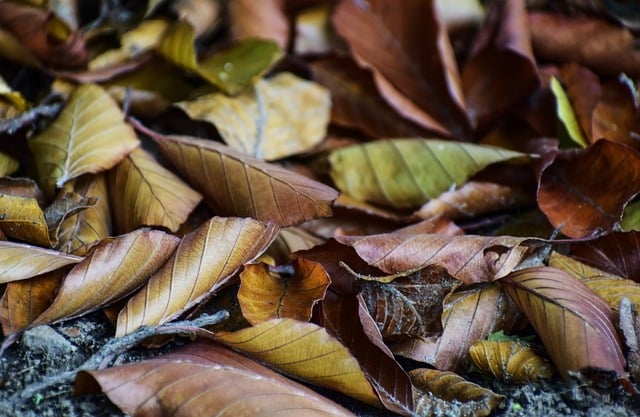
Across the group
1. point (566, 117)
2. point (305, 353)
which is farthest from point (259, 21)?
point (305, 353)

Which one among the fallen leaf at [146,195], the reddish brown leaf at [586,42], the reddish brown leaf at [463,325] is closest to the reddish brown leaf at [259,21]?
the fallen leaf at [146,195]

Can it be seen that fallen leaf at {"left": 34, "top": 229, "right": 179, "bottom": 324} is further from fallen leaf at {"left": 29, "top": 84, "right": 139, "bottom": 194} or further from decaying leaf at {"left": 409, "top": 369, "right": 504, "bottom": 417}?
decaying leaf at {"left": 409, "top": 369, "right": 504, "bottom": 417}

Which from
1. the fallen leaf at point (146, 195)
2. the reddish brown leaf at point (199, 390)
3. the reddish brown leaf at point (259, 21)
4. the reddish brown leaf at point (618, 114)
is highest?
the reddish brown leaf at point (259, 21)

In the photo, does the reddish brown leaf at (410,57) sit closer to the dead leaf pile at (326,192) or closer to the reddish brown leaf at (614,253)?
A: the dead leaf pile at (326,192)

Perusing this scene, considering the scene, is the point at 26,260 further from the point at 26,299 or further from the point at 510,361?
the point at 510,361

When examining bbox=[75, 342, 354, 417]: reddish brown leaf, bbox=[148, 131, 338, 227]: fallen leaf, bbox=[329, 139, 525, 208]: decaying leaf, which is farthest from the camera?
bbox=[329, 139, 525, 208]: decaying leaf

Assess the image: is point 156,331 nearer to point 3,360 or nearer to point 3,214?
point 3,360

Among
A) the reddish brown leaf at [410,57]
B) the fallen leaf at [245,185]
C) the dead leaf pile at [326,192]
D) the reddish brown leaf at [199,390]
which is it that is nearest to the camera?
the reddish brown leaf at [199,390]

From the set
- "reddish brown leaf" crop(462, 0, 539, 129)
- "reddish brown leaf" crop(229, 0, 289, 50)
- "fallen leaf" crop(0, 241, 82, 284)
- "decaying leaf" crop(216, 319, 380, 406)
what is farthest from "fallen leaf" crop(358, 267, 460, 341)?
"reddish brown leaf" crop(229, 0, 289, 50)

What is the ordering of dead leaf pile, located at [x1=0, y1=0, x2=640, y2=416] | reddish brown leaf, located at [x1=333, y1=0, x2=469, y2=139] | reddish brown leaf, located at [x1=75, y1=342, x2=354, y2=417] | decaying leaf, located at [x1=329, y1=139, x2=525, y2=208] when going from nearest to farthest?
reddish brown leaf, located at [x1=75, y1=342, x2=354, y2=417] → dead leaf pile, located at [x1=0, y1=0, x2=640, y2=416] → decaying leaf, located at [x1=329, y1=139, x2=525, y2=208] → reddish brown leaf, located at [x1=333, y1=0, x2=469, y2=139]

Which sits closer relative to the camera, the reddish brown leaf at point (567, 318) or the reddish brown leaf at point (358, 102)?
the reddish brown leaf at point (567, 318)
